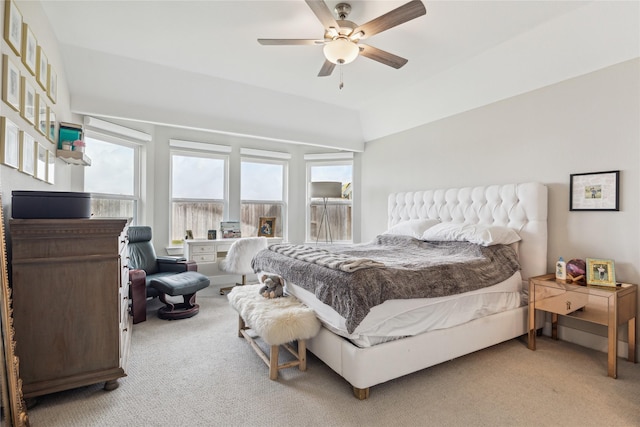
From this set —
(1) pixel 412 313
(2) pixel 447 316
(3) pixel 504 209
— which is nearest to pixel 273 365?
(1) pixel 412 313

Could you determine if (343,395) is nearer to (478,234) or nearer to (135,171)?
(478,234)

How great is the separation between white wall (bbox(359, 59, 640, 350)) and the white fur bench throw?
2.53m

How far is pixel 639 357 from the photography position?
256cm

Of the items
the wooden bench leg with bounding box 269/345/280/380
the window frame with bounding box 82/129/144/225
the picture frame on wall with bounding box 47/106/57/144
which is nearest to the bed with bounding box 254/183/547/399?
the wooden bench leg with bounding box 269/345/280/380

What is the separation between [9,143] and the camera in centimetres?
178

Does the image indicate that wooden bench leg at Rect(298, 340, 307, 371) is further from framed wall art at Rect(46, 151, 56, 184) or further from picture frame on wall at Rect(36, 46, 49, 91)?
picture frame on wall at Rect(36, 46, 49, 91)

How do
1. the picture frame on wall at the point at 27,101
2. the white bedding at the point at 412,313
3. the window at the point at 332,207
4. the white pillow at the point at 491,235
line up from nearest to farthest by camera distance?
the picture frame on wall at the point at 27,101 < the white bedding at the point at 412,313 < the white pillow at the point at 491,235 < the window at the point at 332,207

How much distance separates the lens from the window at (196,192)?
486cm

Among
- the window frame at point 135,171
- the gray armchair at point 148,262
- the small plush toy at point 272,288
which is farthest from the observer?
the window frame at point 135,171

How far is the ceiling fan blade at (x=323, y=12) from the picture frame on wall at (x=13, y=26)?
5.54ft

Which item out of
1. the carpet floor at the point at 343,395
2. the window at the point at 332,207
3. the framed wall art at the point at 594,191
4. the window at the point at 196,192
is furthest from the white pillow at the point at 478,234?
the window at the point at 196,192

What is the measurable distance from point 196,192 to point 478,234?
405 centimetres

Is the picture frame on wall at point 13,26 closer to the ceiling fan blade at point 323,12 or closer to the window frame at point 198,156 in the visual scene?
the ceiling fan blade at point 323,12

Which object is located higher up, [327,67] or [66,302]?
[327,67]
